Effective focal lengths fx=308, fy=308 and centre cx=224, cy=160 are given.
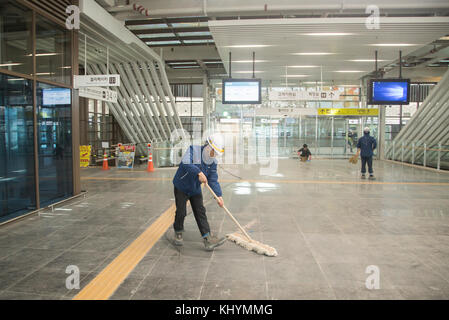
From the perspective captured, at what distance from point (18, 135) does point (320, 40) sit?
27.2ft

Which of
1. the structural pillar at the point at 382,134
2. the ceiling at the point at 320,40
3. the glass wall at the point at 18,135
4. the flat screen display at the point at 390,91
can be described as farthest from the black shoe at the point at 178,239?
the structural pillar at the point at 382,134

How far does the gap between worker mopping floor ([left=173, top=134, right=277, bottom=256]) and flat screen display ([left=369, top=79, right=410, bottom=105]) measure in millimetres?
8693

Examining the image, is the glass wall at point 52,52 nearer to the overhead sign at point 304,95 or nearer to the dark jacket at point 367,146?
the overhead sign at point 304,95

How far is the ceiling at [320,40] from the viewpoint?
26.3ft

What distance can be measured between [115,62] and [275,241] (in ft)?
38.8

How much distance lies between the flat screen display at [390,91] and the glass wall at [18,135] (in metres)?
10.1

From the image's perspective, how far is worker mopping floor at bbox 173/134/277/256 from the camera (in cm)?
392

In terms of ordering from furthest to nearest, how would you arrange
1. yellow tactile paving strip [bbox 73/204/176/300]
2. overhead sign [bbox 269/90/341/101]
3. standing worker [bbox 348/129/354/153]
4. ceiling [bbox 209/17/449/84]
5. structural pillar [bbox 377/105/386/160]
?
1. standing worker [bbox 348/129/354/153]
2. structural pillar [bbox 377/105/386/160]
3. overhead sign [bbox 269/90/341/101]
4. ceiling [bbox 209/17/449/84]
5. yellow tactile paving strip [bbox 73/204/176/300]

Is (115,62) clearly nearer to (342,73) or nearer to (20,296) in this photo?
(342,73)

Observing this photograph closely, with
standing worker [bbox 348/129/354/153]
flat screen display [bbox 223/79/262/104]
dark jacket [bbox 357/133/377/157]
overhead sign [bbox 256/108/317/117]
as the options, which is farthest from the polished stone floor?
standing worker [bbox 348/129/354/153]

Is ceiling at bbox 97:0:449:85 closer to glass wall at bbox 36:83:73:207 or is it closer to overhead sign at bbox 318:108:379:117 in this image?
overhead sign at bbox 318:108:379:117

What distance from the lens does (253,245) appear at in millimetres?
3908

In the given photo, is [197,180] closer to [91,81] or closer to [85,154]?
[91,81]
